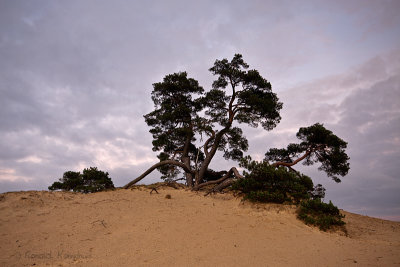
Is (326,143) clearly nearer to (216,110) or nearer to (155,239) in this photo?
(216,110)

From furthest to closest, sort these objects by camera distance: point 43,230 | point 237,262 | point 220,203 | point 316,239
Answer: point 220,203
point 43,230
point 316,239
point 237,262

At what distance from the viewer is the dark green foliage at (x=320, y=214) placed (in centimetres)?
930

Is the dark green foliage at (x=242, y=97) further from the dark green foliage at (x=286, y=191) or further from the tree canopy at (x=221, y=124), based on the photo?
the dark green foliage at (x=286, y=191)

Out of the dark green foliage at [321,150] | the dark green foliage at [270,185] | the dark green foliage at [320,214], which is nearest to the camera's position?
the dark green foliage at [320,214]

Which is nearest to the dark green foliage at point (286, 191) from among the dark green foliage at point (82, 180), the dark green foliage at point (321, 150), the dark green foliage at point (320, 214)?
the dark green foliage at point (320, 214)

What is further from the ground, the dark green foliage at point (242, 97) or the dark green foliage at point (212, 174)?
the dark green foliage at point (242, 97)

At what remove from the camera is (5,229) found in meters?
9.29

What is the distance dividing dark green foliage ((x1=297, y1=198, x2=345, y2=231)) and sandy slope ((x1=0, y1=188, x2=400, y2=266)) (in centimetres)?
38

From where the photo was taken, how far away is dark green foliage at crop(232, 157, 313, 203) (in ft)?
34.4

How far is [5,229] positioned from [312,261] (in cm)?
1076

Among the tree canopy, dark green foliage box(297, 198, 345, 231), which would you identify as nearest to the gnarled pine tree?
the tree canopy

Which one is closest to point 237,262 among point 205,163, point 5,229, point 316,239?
point 316,239

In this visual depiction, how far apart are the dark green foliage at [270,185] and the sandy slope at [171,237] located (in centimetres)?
48

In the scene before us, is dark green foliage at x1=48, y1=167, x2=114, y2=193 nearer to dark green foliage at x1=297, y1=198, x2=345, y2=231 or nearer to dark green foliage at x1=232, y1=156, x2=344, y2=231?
dark green foliage at x1=232, y1=156, x2=344, y2=231
